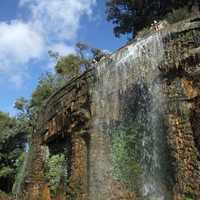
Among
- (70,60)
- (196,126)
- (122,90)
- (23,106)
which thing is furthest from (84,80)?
(23,106)

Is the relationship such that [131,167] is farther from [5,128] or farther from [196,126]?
[5,128]

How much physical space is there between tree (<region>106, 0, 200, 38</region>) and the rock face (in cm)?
883

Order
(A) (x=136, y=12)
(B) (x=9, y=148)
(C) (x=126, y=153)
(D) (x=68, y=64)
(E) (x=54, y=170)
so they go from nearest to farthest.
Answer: (C) (x=126, y=153) < (E) (x=54, y=170) < (A) (x=136, y=12) < (D) (x=68, y=64) < (B) (x=9, y=148)

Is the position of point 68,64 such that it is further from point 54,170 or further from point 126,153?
point 126,153

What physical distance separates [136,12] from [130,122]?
12319 mm

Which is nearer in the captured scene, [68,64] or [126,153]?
[126,153]

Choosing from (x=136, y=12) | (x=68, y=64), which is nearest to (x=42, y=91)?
(x=68, y=64)

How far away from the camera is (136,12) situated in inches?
960

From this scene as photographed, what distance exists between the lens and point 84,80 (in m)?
14.8

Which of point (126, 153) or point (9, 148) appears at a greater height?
point (9, 148)

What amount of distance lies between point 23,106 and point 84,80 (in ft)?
68.8

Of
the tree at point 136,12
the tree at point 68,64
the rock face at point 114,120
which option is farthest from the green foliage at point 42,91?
the rock face at point 114,120

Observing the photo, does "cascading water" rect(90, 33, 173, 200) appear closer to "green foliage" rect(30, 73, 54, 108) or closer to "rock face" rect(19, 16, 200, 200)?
"rock face" rect(19, 16, 200, 200)

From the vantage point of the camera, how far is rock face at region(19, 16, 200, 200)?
998 cm
